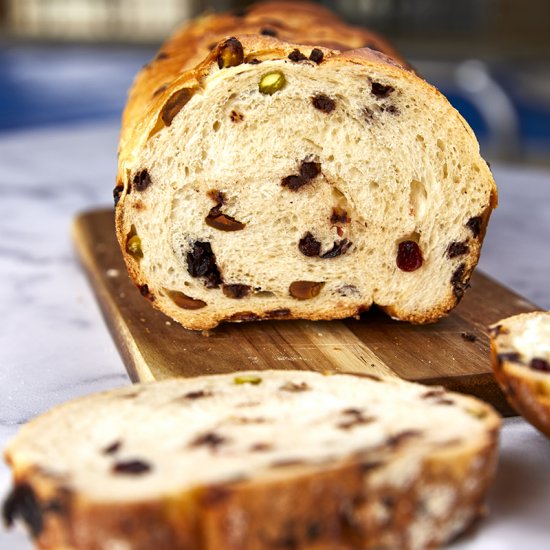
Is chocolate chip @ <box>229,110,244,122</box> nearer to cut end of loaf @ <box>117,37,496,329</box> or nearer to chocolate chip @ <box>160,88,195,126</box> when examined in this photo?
cut end of loaf @ <box>117,37,496,329</box>

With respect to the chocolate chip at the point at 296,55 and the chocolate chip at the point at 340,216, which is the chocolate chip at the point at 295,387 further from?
the chocolate chip at the point at 296,55

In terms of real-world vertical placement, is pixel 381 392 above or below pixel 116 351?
above

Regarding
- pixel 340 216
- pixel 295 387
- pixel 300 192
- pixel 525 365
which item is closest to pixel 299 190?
pixel 300 192

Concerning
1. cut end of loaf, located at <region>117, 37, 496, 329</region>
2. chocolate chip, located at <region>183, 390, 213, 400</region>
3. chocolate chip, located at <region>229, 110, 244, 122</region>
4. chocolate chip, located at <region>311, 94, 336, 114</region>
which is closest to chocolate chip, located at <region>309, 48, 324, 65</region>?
cut end of loaf, located at <region>117, 37, 496, 329</region>

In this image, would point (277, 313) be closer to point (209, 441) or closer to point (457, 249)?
point (457, 249)

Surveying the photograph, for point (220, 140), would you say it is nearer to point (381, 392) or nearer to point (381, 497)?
point (381, 392)

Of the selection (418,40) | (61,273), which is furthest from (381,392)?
(418,40)
